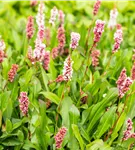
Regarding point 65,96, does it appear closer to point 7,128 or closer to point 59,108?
point 59,108

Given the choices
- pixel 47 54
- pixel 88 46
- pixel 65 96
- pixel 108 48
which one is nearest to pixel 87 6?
pixel 108 48

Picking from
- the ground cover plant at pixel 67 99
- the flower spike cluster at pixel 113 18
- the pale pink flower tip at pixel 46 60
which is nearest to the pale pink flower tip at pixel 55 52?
the ground cover plant at pixel 67 99

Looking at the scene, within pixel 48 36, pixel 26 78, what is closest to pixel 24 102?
pixel 26 78

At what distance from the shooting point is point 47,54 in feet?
10.2

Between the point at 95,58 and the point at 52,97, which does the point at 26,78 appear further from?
the point at 95,58

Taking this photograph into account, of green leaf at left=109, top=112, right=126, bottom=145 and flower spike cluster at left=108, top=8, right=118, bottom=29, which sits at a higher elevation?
flower spike cluster at left=108, top=8, right=118, bottom=29

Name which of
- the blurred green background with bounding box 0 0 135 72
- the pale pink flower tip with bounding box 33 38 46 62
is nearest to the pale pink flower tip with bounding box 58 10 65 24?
the blurred green background with bounding box 0 0 135 72

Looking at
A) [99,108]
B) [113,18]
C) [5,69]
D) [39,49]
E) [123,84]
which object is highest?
[113,18]

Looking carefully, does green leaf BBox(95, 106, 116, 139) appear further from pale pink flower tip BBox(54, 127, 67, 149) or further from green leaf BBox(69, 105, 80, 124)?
pale pink flower tip BBox(54, 127, 67, 149)

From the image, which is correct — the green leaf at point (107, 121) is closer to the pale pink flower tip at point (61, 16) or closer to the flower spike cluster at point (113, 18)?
the flower spike cluster at point (113, 18)

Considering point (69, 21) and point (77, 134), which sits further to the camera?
point (69, 21)

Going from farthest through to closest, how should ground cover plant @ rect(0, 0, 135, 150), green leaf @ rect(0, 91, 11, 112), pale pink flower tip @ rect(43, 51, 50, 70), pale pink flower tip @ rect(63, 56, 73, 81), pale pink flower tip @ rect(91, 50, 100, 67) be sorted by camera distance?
pale pink flower tip @ rect(91, 50, 100, 67), pale pink flower tip @ rect(43, 51, 50, 70), green leaf @ rect(0, 91, 11, 112), ground cover plant @ rect(0, 0, 135, 150), pale pink flower tip @ rect(63, 56, 73, 81)

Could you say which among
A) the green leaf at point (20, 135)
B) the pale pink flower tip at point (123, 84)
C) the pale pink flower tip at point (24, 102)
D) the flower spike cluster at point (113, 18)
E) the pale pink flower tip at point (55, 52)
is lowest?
the green leaf at point (20, 135)

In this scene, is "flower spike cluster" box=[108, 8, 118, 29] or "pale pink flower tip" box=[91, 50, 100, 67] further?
"flower spike cluster" box=[108, 8, 118, 29]
